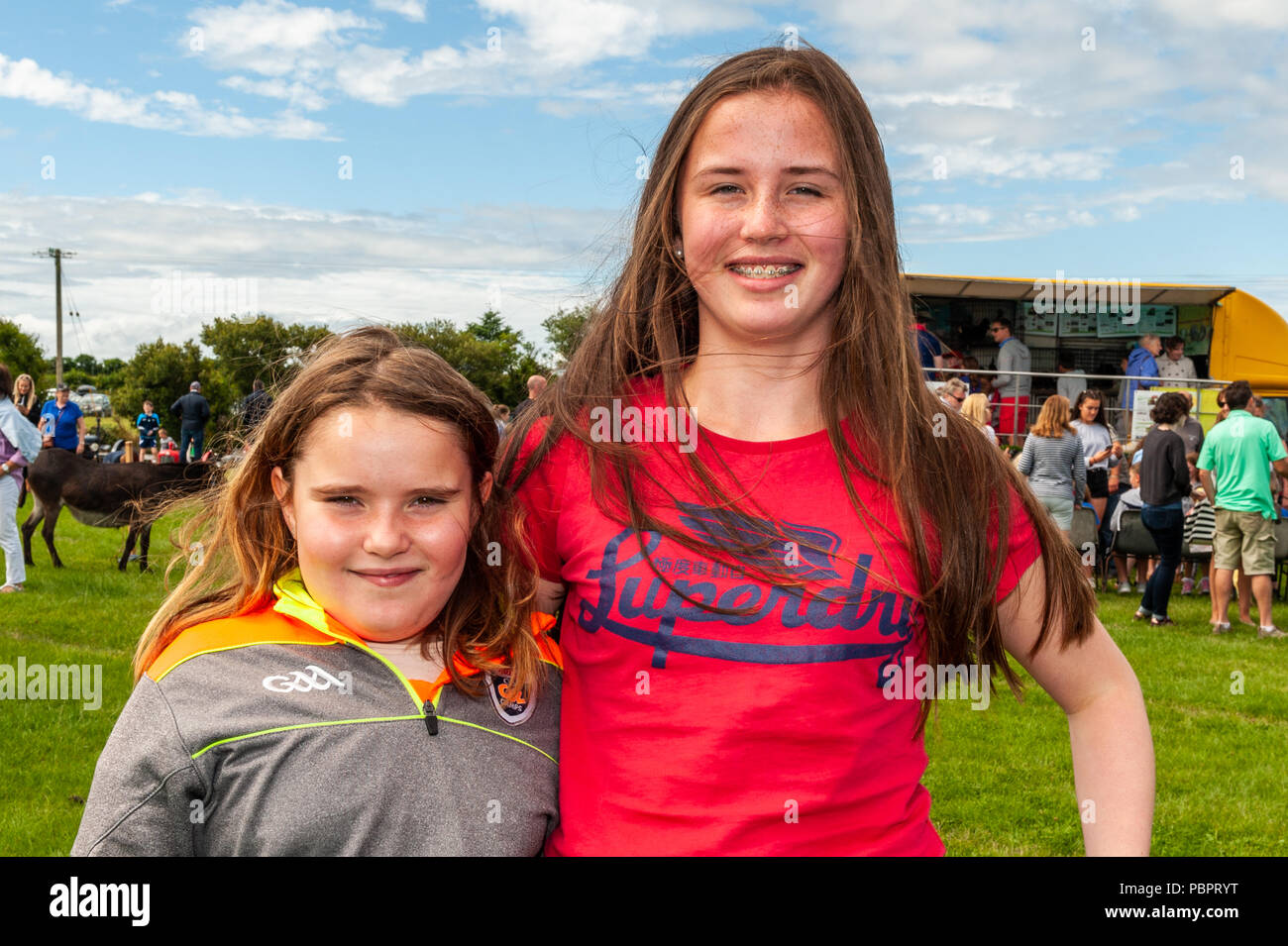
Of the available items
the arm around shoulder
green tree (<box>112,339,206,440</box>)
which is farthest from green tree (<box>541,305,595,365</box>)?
green tree (<box>112,339,206,440</box>)

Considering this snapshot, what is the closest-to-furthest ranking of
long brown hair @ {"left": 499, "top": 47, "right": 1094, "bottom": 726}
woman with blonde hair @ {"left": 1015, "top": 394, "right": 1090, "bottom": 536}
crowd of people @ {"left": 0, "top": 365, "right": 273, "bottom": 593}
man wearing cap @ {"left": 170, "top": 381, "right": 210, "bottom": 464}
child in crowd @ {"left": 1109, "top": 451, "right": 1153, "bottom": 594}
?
1. long brown hair @ {"left": 499, "top": 47, "right": 1094, "bottom": 726}
2. crowd of people @ {"left": 0, "top": 365, "right": 273, "bottom": 593}
3. woman with blonde hair @ {"left": 1015, "top": 394, "right": 1090, "bottom": 536}
4. child in crowd @ {"left": 1109, "top": 451, "right": 1153, "bottom": 594}
5. man wearing cap @ {"left": 170, "top": 381, "right": 210, "bottom": 464}

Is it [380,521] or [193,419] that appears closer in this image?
[380,521]

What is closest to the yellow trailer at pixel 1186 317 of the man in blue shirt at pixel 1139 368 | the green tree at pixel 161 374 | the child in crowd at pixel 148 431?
the man in blue shirt at pixel 1139 368

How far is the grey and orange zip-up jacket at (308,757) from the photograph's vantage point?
1.53 m

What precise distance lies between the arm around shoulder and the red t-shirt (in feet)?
1.88

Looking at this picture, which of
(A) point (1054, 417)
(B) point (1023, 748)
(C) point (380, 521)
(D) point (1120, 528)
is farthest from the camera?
(D) point (1120, 528)

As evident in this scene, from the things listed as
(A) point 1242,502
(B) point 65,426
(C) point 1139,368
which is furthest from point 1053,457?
(B) point 65,426

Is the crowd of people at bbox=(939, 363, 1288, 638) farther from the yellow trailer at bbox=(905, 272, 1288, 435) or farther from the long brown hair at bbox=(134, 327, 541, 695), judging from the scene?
the long brown hair at bbox=(134, 327, 541, 695)

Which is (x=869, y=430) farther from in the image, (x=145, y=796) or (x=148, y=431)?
(x=148, y=431)

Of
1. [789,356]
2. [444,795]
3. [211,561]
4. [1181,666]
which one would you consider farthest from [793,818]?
[1181,666]

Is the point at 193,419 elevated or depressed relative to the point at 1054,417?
elevated

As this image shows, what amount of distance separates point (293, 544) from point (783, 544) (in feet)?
3.08

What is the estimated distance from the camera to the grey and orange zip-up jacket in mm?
1533

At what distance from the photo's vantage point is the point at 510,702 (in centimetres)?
177
